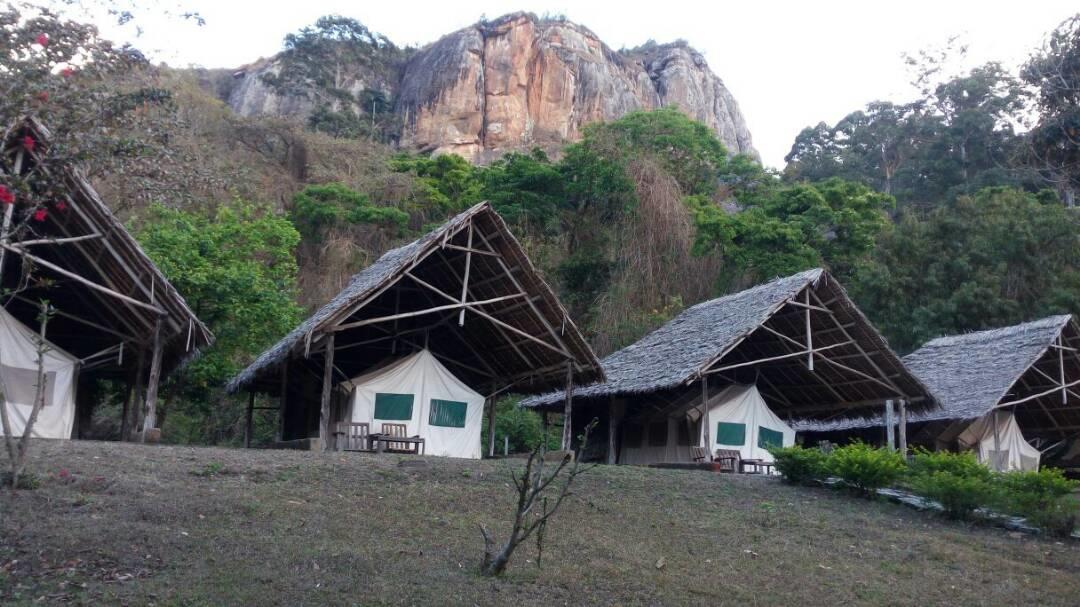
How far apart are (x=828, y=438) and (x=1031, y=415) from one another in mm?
4856

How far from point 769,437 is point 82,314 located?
13888 mm

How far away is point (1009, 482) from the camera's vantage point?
43.8 ft

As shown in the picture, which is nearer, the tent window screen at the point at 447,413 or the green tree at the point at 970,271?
the tent window screen at the point at 447,413

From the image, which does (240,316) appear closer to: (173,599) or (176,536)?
(176,536)

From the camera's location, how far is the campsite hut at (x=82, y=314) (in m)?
15.4

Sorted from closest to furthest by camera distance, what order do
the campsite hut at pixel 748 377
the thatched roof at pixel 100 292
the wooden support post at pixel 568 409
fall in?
the thatched roof at pixel 100 292
the wooden support post at pixel 568 409
the campsite hut at pixel 748 377

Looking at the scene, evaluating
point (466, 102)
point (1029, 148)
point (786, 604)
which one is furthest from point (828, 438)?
point (466, 102)

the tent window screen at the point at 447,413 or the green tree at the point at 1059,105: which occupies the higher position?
the green tree at the point at 1059,105

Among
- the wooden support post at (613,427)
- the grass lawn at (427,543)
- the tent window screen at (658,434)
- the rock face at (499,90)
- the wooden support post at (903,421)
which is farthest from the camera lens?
the rock face at (499,90)

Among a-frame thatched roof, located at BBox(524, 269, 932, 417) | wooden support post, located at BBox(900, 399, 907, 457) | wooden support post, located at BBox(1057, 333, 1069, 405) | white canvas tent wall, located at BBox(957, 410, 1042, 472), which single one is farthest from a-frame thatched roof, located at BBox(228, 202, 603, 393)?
wooden support post, located at BBox(1057, 333, 1069, 405)

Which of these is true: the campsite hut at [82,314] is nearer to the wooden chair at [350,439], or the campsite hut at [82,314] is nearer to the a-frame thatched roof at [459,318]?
the a-frame thatched roof at [459,318]

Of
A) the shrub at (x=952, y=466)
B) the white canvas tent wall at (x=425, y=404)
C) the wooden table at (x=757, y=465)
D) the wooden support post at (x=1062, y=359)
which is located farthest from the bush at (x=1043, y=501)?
the white canvas tent wall at (x=425, y=404)

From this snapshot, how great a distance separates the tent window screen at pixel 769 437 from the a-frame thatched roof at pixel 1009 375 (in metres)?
2.20

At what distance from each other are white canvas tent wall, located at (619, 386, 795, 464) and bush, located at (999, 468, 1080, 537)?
25.7 feet
